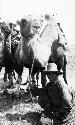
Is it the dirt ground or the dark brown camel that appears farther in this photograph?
the dark brown camel

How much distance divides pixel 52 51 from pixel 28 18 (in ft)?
5.85

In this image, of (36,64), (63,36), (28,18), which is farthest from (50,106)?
(63,36)

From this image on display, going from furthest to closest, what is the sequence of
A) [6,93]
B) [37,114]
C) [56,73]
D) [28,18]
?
[6,93], [28,18], [37,114], [56,73]

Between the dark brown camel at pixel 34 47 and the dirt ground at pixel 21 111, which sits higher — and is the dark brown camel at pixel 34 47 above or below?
above

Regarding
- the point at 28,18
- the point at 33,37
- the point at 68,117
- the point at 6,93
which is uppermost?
the point at 28,18

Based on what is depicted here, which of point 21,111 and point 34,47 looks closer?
point 21,111

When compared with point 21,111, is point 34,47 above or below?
above

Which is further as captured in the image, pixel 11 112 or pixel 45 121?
pixel 11 112

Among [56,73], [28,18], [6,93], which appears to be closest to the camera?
[56,73]

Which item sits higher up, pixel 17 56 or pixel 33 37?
pixel 33 37

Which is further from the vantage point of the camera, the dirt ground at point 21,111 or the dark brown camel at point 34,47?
the dark brown camel at point 34,47

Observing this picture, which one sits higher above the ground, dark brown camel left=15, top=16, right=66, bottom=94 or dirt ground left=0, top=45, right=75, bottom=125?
dark brown camel left=15, top=16, right=66, bottom=94

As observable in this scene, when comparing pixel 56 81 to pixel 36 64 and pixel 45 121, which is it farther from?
pixel 36 64

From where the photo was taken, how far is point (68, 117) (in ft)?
21.6
